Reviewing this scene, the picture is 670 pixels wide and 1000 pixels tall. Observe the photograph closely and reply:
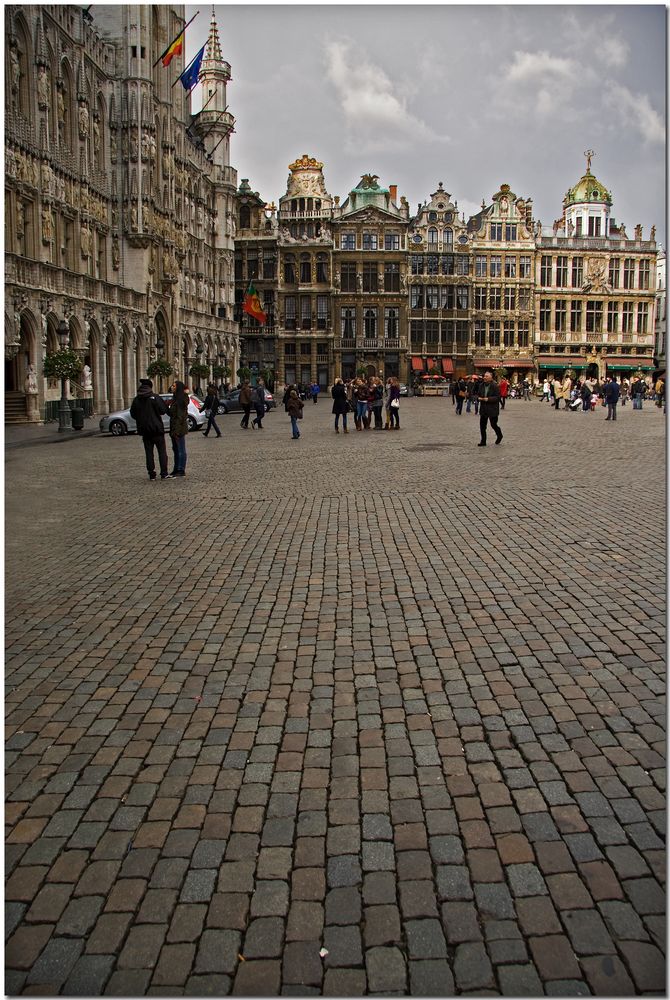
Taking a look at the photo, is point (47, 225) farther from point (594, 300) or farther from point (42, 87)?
point (594, 300)

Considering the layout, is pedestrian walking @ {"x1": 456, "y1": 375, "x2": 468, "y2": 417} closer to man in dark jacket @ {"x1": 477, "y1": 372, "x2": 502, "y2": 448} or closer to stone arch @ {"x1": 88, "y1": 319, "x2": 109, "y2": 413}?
stone arch @ {"x1": 88, "y1": 319, "x2": 109, "y2": 413}

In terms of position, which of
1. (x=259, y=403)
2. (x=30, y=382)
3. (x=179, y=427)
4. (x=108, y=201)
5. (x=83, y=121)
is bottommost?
(x=179, y=427)

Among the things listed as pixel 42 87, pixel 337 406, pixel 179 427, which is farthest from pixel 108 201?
pixel 179 427

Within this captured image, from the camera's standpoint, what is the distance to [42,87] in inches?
1410

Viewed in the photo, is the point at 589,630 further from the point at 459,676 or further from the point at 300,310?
the point at 300,310

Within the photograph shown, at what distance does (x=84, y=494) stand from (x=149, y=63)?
145 ft

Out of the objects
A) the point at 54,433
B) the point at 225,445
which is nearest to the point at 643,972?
Result: the point at 225,445

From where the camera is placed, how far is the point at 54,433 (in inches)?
1125

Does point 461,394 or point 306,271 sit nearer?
point 461,394

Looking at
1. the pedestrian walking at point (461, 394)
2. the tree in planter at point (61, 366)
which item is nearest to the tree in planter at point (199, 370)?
the pedestrian walking at point (461, 394)

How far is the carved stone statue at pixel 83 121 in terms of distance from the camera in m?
41.3

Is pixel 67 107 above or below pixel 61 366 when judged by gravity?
above

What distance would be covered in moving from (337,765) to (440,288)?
272 feet

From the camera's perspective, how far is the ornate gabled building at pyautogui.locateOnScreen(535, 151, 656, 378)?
8606 centimetres
